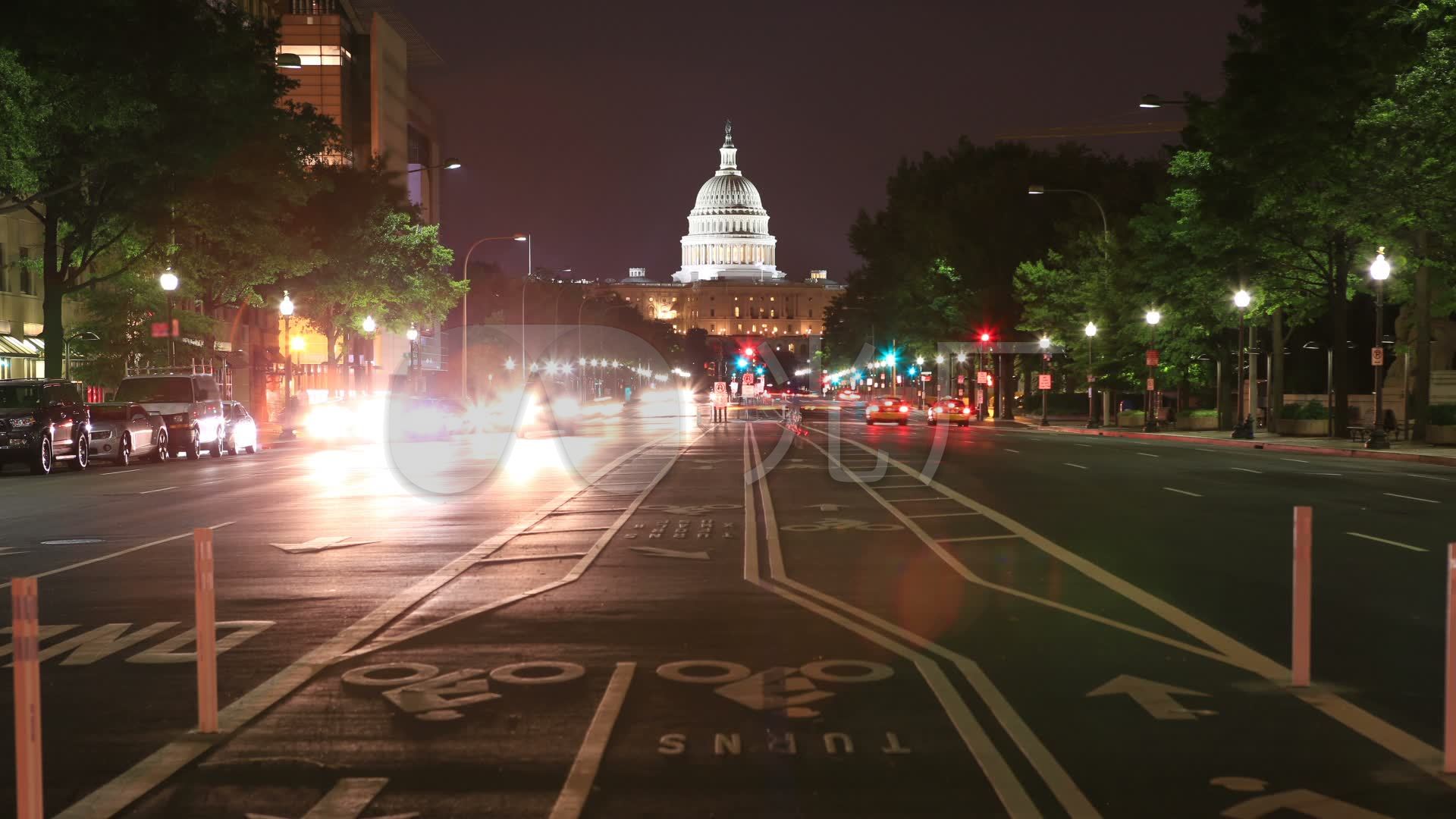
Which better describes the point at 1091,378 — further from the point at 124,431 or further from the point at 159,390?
the point at 124,431

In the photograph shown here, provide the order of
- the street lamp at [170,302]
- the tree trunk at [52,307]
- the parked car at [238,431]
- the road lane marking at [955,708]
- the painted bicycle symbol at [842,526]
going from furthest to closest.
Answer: the street lamp at [170,302] → the parked car at [238,431] → the tree trunk at [52,307] → the painted bicycle symbol at [842,526] → the road lane marking at [955,708]

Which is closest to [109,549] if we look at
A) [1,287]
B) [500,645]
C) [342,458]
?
[500,645]

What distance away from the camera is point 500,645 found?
11.0m

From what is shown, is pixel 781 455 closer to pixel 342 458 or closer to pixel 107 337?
pixel 342 458

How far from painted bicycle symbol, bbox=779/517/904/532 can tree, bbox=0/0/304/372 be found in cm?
2127

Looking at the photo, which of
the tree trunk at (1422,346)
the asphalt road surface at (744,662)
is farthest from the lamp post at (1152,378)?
the asphalt road surface at (744,662)

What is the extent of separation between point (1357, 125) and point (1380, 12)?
Result: 284cm

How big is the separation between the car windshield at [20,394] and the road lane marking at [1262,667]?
25.7 meters

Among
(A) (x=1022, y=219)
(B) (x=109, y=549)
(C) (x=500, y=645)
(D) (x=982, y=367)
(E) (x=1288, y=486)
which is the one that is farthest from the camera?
(D) (x=982, y=367)

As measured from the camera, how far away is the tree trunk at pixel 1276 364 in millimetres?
59500

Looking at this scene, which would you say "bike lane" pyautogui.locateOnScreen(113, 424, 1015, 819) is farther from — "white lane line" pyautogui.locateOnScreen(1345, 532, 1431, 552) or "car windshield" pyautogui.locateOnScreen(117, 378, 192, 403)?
"car windshield" pyautogui.locateOnScreen(117, 378, 192, 403)

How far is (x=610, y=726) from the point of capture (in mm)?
8391

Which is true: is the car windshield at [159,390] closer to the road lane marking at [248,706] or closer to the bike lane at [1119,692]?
the road lane marking at [248,706]

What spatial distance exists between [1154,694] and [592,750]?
351cm
